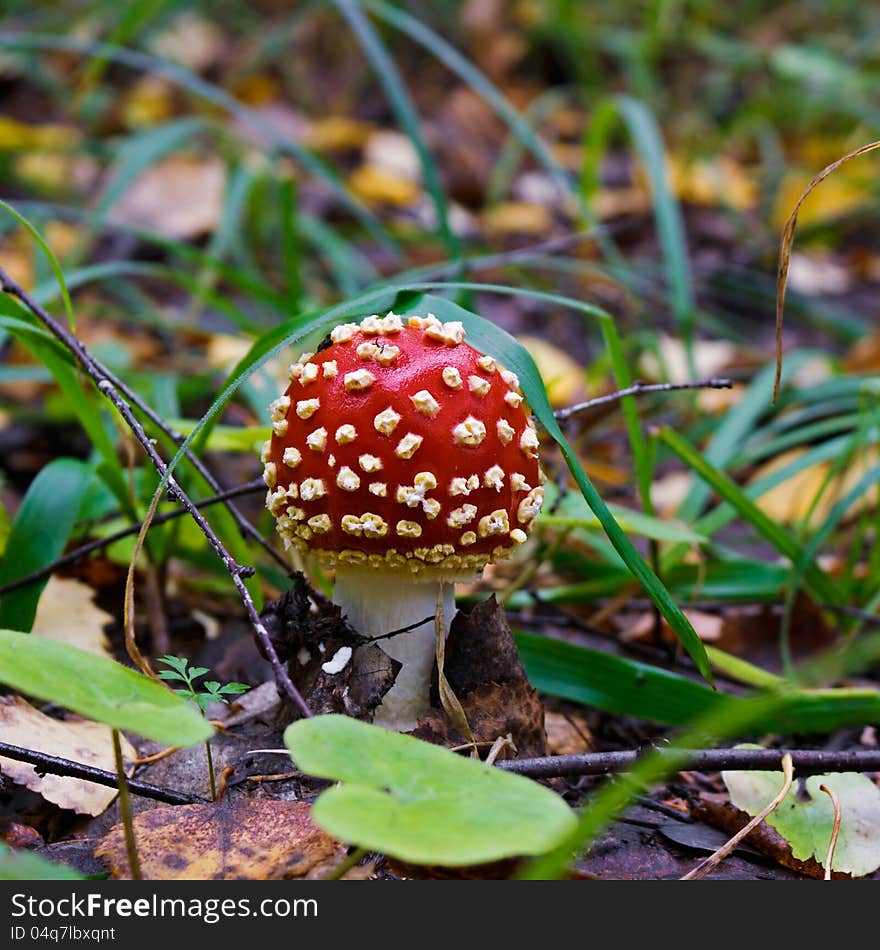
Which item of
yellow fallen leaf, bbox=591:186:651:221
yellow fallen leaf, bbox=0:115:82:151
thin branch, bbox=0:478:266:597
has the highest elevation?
yellow fallen leaf, bbox=0:115:82:151

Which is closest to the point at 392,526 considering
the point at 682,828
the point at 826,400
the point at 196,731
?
the point at 196,731

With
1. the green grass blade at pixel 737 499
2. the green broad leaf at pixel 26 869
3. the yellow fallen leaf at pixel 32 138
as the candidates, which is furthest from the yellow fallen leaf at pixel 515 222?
the green broad leaf at pixel 26 869

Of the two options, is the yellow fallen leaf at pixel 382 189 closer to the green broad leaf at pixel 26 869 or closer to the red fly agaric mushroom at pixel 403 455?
the red fly agaric mushroom at pixel 403 455

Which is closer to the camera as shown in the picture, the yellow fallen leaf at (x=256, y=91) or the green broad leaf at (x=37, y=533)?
the green broad leaf at (x=37, y=533)

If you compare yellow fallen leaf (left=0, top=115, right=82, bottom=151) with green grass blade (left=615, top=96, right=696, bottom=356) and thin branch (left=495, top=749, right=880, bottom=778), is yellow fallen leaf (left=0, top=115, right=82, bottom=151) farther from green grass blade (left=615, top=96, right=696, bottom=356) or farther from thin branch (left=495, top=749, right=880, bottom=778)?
thin branch (left=495, top=749, right=880, bottom=778)

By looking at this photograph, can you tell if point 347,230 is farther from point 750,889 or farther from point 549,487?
point 750,889

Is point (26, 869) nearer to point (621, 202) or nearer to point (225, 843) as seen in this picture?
point (225, 843)

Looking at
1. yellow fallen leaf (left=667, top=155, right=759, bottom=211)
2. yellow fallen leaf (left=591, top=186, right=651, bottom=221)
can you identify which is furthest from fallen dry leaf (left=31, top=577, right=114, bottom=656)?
yellow fallen leaf (left=667, top=155, right=759, bottom=211)

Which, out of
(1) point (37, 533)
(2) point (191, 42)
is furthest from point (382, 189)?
(1) point (37, 533)
